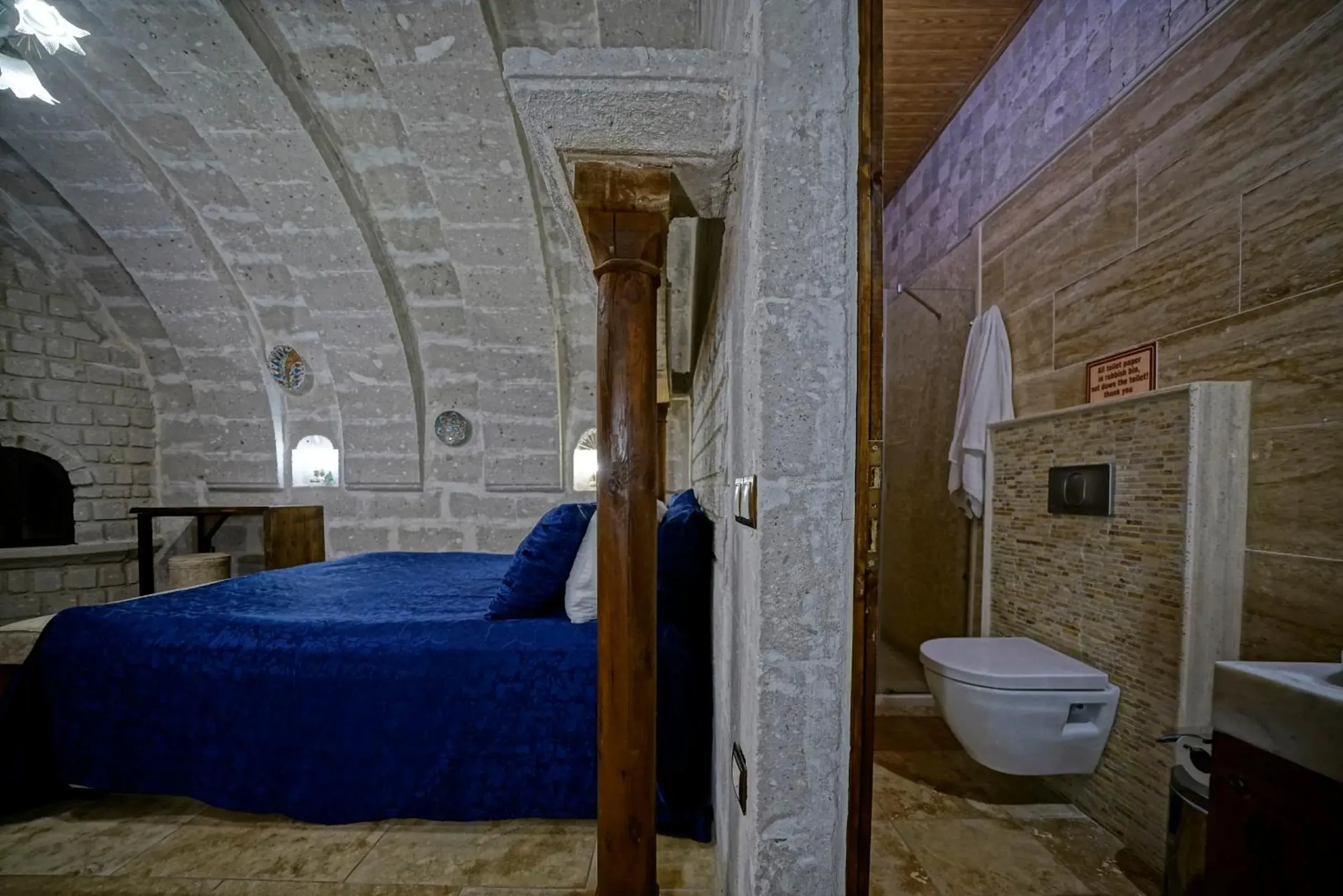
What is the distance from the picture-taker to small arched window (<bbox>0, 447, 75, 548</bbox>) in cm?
352

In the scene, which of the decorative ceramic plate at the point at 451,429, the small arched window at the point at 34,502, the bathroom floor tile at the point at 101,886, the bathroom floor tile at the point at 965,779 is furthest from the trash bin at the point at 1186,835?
the small arched window at the point at 34,502

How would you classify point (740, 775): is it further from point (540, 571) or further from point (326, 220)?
point (326, 220)

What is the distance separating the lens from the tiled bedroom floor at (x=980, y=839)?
4.41 feet

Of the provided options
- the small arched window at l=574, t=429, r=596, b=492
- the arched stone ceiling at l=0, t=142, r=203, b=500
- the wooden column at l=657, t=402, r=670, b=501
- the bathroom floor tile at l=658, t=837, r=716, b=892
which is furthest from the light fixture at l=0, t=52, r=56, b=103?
the bathroom floor tile at l=658, t=837, r=716, b=892

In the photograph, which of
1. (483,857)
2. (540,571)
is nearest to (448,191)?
(540,571)

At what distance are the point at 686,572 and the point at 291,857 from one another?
4.89 feet

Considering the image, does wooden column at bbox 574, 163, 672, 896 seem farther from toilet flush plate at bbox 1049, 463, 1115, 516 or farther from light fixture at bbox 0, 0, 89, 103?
light fixture at bbox 0, 0, 89, 103

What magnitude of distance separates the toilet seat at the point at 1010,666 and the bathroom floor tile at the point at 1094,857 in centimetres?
47

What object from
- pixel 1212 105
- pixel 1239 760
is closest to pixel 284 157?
pixel 1212 105

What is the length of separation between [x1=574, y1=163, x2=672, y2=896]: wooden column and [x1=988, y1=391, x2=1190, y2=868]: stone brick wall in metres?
1.52

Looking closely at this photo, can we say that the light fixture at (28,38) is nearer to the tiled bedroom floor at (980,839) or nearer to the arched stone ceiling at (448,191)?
the arched stone ceiling at (448,191)

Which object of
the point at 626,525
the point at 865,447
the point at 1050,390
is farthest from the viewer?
the point at 1050,390

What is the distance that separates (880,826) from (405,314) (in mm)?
4267

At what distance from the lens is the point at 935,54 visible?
231 cm
